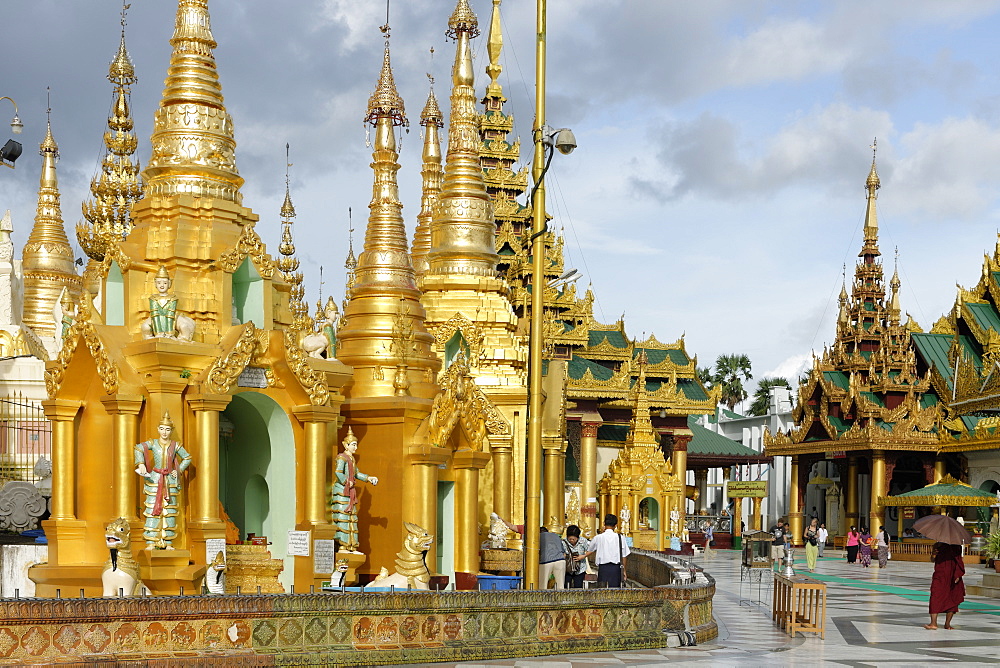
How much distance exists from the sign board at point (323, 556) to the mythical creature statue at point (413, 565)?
4.14ft

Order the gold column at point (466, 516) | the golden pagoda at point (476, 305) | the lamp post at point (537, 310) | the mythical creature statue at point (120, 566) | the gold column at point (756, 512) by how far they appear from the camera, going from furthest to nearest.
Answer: the gold column at point (756, 512)
the golden pagoda at point (476, 305)
the gold column at point (466, 516)
the lamp post at point (537, 310)
the mythical creature statue at point (120, 566)

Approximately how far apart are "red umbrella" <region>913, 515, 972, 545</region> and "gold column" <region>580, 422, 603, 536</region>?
61.3ft

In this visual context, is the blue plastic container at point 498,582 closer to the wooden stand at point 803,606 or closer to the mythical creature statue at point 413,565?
the mythical creature statue at point 413,565

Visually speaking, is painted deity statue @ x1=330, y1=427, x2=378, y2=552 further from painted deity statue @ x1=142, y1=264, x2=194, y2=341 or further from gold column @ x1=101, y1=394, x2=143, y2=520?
gold column @ x1=101, y1=394, x2=143, y2=520

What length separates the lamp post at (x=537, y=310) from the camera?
15.6 meters

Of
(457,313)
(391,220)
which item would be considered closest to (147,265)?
(391,220)

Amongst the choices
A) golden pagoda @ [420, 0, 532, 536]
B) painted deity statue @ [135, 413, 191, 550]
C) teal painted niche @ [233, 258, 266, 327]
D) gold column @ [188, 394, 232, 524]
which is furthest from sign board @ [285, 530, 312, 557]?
golden pagoda @ [420, 0, 532, 536]

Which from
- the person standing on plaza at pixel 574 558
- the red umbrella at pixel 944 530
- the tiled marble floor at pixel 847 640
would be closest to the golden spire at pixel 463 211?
the person standing on plaza at pixel 574 558

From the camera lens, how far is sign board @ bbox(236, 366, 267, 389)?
1700 centimetres

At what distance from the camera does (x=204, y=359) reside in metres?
16.4

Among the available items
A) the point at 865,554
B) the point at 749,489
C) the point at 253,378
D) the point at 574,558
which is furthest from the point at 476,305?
the point at 749,489

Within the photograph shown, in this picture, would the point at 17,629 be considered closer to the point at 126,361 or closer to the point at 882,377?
the point at 126,361

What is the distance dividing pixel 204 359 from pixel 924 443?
41934 millimetres

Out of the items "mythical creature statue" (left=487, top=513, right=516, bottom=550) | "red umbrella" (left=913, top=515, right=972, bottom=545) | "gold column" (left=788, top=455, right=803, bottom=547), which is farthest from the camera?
"gold column" (left=788, top=455, right=803, bottom=547)
